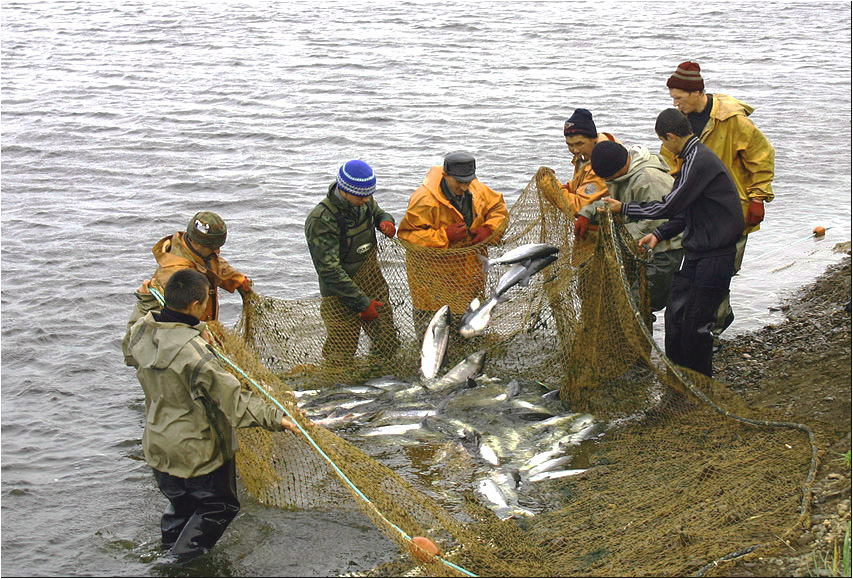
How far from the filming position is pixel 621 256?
680cm

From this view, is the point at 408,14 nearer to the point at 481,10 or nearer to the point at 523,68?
the point at 481,10

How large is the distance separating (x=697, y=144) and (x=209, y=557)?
4434 mm

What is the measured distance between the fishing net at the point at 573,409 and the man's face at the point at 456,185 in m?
0.51

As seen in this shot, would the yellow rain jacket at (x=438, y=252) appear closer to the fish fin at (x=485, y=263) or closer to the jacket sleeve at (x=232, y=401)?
the fish fin at (x=485, y=263)

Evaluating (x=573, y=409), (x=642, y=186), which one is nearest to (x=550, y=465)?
(x=573, y=409)

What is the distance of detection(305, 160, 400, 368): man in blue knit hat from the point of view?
286 inches

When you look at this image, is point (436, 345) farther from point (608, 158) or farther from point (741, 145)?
point (741, 145)

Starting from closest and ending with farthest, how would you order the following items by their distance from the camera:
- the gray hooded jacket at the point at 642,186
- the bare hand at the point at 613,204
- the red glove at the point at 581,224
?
the bare hand at the point at 613,204 < the gray hooded jacket at the point at 642,186 < the red glove at the point at 581,224

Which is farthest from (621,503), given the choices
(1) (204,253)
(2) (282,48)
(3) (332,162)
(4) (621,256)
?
(2) (282,48)

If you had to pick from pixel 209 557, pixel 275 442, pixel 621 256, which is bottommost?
pixel 209 557

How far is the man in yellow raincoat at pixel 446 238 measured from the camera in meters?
7.59

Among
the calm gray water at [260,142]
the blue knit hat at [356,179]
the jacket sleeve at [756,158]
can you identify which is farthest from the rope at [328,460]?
the jacket sleeve at [756,158]

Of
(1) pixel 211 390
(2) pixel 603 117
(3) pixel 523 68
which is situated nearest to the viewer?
(1) pixel 211 390

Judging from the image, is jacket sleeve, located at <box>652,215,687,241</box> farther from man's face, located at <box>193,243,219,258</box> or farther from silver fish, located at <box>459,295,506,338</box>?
man's face, located at <box>193,243,219,258</box>
